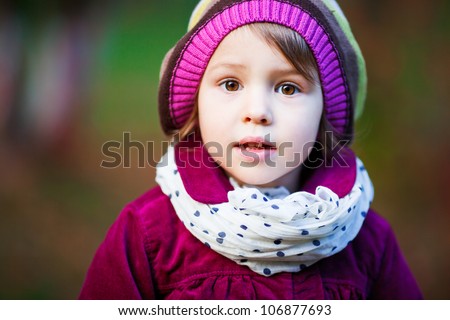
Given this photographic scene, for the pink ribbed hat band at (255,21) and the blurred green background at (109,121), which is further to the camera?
the blurred green background at (109,121)

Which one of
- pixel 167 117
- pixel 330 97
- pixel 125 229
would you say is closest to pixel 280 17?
pixel 330 97

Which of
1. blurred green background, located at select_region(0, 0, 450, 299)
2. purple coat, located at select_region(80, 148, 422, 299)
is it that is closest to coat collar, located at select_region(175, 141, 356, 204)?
purple coat, located at select_region(80, 148, 422, 299)

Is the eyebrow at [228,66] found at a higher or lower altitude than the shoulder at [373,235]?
higher

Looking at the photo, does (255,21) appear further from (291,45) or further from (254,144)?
(254,144)

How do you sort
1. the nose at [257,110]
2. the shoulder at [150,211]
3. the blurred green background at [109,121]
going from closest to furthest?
the nose at [257,110]
the shoulder at [150,211]
the blurred green background at [109,121]

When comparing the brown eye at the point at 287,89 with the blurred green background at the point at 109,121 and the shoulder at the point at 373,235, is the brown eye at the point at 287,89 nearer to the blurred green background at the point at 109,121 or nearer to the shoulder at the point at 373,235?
the shoulder at the point at 373,235

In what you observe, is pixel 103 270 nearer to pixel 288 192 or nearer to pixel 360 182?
pixel 288 192

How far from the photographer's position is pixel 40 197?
147cm

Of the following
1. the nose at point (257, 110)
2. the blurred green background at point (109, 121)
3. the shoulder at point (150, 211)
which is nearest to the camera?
the nose at point (257, 110)

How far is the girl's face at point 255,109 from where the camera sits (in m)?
0.93

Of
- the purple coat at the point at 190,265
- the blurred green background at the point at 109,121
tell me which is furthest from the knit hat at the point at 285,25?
the blurred green background at the point at 109,121

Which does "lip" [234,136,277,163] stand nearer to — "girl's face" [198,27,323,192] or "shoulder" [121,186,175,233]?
"girl's face" [198,27,323,192]

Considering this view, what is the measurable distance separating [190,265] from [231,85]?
35 cm
